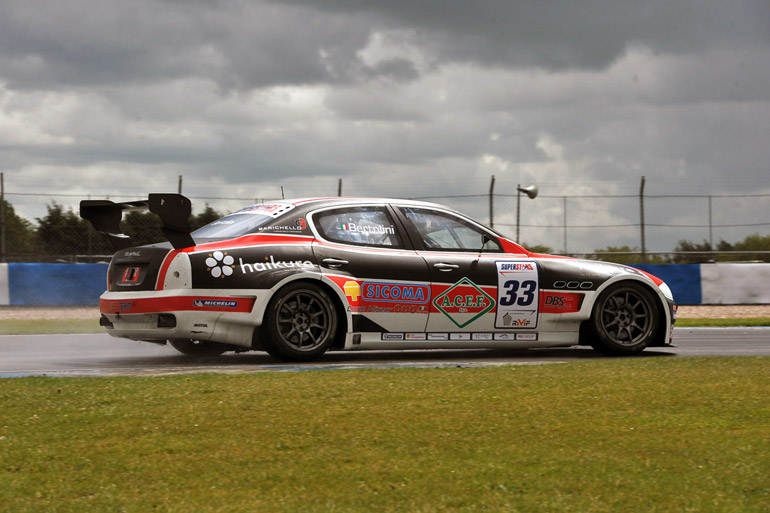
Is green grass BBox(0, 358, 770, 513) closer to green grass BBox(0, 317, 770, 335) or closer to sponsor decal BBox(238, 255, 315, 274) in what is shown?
sponsor decal BBox(238, 255, 315, 274)

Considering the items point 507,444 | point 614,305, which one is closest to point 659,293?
point 614,305

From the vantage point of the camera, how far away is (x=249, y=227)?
845 cm

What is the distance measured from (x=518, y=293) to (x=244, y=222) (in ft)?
8.53

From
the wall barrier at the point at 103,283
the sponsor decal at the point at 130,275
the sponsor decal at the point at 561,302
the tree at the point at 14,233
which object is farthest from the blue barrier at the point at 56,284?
the sponsor decal at the point at 561,302

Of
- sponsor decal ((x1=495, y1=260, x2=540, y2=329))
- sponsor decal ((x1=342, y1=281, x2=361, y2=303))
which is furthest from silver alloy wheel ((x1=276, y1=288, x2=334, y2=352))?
sponsor decal ((x1=495, y1=260, x2=540, y2=329))

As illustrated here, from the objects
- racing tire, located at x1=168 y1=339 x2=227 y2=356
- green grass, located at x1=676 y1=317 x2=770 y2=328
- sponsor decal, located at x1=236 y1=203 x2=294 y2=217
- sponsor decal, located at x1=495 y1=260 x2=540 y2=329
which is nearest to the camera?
sponsor decal, located at x1=236 y1=203 x2=294 y2=217

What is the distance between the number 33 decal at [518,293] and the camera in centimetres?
899

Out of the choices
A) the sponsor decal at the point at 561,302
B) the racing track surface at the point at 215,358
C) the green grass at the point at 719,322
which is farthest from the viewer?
the green grass at the point at 719,322

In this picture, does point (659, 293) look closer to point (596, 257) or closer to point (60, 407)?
point (60, 407)

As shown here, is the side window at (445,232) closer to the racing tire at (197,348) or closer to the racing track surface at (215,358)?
the racing track surface at (215,358)

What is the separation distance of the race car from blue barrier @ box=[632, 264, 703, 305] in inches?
356

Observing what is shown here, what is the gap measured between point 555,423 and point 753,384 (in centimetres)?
215

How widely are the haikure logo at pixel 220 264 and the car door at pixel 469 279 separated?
181cm

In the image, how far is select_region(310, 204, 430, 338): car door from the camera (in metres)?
8.48
